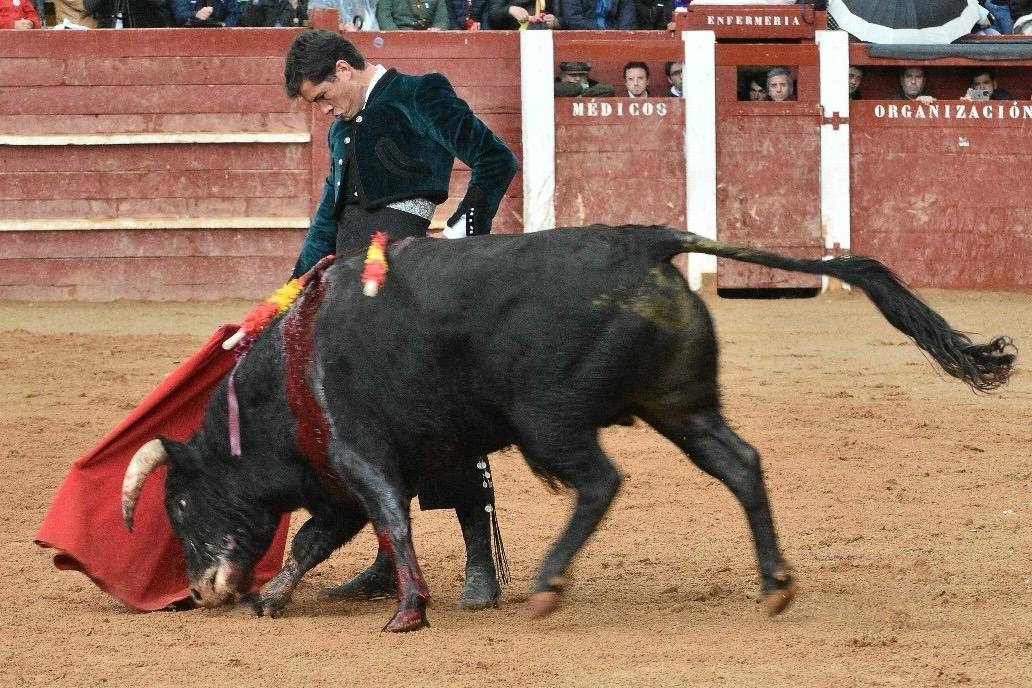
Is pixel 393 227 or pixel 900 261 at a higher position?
pixel 393 227

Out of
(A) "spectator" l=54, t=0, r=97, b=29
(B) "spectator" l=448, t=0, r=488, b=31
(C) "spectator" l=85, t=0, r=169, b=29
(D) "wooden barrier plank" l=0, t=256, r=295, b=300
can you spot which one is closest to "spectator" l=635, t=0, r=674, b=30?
(B) "spectator" l=448, t=0, r=488, b=31

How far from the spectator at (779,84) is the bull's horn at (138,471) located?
7337 mm

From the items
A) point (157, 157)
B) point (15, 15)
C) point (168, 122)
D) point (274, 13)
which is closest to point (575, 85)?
point (274, 13)

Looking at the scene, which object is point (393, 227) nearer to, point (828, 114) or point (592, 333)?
point (592, 333)

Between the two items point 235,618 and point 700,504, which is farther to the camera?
point 700,504

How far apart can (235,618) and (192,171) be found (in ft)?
22.5

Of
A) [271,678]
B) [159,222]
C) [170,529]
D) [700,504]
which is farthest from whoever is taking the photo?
[159,222]

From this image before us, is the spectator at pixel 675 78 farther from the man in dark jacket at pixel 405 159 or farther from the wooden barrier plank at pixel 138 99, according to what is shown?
the man in dark jacket at pixel 405 159

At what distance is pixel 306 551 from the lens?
395 centimetres

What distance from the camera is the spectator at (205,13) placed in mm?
10398

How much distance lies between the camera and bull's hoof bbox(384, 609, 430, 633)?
356cm

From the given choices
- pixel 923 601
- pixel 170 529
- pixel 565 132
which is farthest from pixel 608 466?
pixel 565 132

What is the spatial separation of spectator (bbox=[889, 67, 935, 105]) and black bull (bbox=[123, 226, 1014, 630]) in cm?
725

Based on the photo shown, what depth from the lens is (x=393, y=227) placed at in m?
4.12
